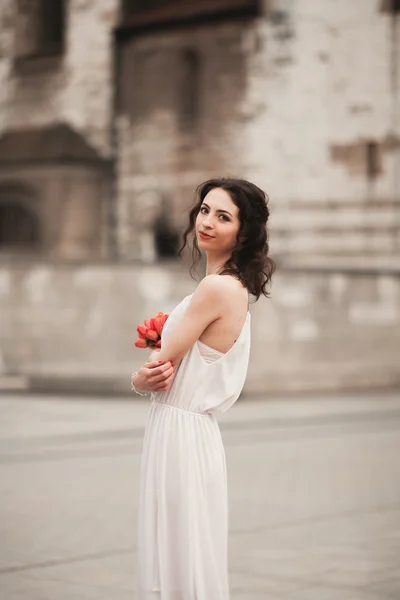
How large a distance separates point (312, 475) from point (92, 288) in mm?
10001

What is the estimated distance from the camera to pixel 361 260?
2788 cm

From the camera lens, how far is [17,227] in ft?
104

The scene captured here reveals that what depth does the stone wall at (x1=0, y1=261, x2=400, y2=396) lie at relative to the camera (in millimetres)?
19453

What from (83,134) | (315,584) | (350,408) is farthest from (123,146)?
Answer: (315,584)

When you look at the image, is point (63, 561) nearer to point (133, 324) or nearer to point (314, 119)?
point (133, 324)

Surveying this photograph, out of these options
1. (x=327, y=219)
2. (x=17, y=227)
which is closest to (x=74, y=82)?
(x=17, y=227)

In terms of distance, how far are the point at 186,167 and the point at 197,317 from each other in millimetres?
26524

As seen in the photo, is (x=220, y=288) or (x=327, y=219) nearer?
(x=220, y=288)

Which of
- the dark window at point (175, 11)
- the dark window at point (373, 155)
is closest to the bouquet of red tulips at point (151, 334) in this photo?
the dark window at point (373, 155)

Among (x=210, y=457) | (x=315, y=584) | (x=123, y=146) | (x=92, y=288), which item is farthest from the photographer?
(x=123, y=146)

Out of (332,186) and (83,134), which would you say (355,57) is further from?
(83,134)

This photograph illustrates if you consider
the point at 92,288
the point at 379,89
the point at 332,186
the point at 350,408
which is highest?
the point at 379,89

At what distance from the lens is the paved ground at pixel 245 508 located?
242 inches

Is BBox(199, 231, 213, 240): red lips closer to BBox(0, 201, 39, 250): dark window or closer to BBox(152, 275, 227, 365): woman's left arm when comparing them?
BBox(152, 275, 227, 365): woman's left arm
